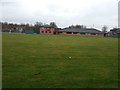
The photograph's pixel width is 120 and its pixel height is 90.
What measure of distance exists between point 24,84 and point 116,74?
3693mm

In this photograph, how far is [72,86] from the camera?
5.77 metres

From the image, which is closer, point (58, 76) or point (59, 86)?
point (59, 86)

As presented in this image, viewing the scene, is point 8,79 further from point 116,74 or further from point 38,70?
point 116,74

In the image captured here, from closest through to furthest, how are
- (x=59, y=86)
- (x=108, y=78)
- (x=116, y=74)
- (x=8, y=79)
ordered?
(x=59, y=86), (x=8, y=79), (x=108, y=78), (x=116, y=74)

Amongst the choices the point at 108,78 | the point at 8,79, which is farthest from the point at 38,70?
the point at 108,78

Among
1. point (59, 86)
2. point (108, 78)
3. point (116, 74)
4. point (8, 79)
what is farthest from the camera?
point (116, 74)

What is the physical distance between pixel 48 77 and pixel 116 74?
8.90 feet

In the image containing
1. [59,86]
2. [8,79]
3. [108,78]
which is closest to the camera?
[59,86]

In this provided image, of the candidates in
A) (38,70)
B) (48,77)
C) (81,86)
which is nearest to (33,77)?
(48,77)

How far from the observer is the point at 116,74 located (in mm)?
7457

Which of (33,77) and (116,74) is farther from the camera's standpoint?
(116,74)

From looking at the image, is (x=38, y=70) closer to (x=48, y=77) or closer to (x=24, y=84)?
(x=48, y=77)

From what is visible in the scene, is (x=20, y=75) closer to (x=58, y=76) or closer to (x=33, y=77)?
(x=33, y=77)

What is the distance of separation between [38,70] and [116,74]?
3110 mm
